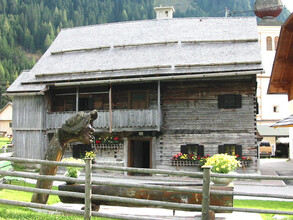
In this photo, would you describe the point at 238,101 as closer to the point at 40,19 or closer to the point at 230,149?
the point at 230,149

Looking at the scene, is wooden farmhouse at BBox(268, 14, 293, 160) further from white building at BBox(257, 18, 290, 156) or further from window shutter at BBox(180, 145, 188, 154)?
white building at BBox(257, 18, 290, 156)

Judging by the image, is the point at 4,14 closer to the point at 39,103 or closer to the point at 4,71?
the point at 4,71

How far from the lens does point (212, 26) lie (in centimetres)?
2566

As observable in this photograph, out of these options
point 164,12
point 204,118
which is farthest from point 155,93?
point 164,12

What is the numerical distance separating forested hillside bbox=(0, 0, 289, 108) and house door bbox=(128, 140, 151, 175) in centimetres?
9595

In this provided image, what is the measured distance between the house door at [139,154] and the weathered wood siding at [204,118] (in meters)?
1.72

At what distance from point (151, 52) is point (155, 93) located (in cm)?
288

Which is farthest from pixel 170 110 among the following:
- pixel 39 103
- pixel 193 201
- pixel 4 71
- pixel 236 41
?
pixel 4 71

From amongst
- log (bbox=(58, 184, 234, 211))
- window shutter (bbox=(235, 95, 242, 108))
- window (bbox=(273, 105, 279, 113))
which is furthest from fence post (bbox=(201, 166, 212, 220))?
window (bbox=(273, 105, 279, 113))

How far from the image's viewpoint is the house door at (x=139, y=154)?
2309cm

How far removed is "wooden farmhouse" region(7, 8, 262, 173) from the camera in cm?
2112

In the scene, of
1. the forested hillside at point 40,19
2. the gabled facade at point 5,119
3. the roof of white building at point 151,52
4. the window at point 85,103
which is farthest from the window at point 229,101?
the forested hillside at point 40,19

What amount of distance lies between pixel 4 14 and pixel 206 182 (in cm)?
15741

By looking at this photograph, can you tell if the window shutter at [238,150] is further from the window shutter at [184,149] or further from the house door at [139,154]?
the house door at [139,154]
